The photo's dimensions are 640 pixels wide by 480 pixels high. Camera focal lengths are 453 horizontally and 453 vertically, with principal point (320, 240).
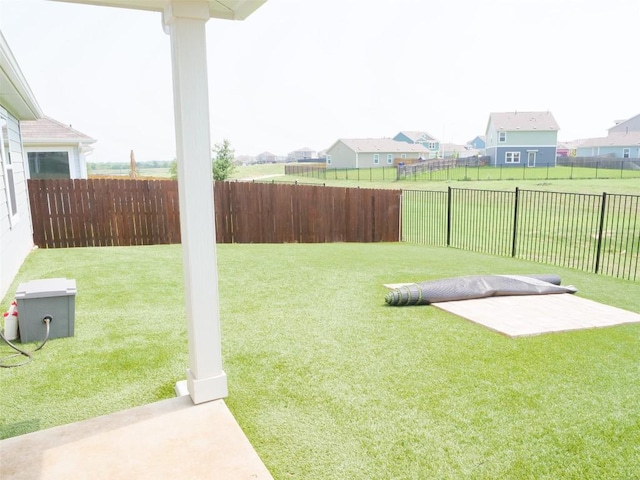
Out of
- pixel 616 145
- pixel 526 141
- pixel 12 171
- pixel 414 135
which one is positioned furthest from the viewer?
pixel 414 135

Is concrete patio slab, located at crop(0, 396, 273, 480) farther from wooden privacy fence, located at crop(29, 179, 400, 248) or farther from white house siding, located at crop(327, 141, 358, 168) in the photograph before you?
white house siding, located at crop(327, 141, 358, 168)

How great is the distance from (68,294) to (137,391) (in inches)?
52.8

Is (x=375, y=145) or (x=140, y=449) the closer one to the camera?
(x=140, y=449)

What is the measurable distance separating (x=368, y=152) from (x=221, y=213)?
39.2 metres

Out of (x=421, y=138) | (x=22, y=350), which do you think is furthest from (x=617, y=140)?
(x=22, y=350)

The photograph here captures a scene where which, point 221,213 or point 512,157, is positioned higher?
point 512,157

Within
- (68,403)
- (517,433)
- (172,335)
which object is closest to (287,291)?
(172,335)

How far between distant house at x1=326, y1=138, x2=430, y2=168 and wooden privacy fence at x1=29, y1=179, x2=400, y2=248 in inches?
1432

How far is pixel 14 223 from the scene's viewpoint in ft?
22.3

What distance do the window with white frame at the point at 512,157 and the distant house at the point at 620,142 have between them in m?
10.1

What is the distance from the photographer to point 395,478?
6.93 ft

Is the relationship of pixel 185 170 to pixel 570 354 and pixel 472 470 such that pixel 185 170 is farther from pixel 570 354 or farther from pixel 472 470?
pixel 570 354

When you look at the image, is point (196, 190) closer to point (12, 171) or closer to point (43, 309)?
point (43, 309)

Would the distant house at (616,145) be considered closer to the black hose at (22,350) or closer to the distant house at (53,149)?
the distant house at (53,149)
